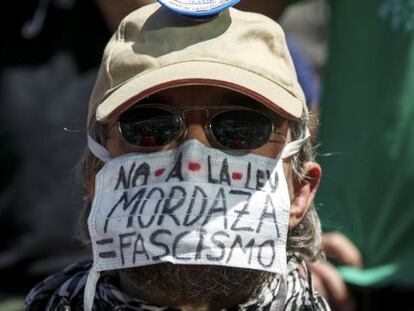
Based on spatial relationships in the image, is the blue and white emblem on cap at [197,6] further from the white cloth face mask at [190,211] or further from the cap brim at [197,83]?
the white cloth face mask at [190,211]

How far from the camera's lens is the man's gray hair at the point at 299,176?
261 cm

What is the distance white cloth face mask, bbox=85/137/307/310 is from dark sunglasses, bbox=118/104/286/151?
3 centimetres

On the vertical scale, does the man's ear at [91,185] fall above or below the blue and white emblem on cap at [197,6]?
below

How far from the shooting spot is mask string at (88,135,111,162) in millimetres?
2568

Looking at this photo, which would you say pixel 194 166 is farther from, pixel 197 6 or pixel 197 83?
pixel 197 6

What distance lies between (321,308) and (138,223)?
1.58ft

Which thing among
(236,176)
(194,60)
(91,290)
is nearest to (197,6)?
(194,60)

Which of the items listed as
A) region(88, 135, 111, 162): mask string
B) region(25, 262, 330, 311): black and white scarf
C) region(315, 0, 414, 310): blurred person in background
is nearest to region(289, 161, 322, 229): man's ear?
region(25, 262, 330, 311): black and white scarf

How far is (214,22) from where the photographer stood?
100 inches

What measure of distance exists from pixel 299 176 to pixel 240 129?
22 centimetres

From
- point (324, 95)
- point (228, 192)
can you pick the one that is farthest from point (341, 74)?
point (228, 192)

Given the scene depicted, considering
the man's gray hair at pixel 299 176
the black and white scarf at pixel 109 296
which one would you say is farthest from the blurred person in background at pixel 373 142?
the black and white scarf at pixel 109 296

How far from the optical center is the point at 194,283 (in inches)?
95.2

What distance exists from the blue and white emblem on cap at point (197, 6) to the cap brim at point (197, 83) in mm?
98
